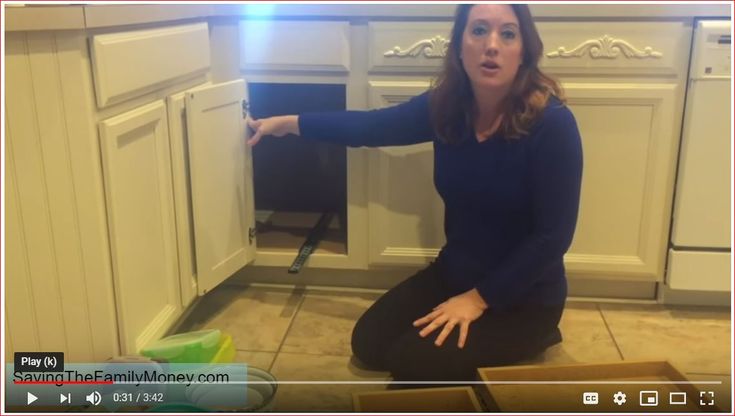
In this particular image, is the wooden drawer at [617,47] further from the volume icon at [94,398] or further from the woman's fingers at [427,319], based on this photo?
the volume icon at [94,398]

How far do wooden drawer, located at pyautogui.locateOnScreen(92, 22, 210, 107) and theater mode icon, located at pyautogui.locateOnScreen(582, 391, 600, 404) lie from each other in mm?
810

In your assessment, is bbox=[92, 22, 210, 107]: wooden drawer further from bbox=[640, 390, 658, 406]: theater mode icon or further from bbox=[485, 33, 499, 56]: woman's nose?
bbox=[640, 390, 658, 406]: theater mode icon

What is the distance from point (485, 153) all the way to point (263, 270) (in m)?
0.66

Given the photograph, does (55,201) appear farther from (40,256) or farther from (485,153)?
(485,153)

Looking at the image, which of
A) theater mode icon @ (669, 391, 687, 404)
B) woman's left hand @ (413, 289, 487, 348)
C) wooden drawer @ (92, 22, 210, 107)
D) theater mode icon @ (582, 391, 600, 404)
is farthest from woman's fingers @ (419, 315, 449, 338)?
wooden drawer @ (92, 22, 210, 107)

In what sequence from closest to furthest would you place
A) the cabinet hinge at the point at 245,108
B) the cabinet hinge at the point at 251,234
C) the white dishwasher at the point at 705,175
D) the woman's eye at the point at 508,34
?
1. the woman's eye at the point at 508,34
2. the white dishwasher at the point at 705,175
3. the cabinet hinge at the point at 245,108
4. the cabinet hinge at the point at 251,234

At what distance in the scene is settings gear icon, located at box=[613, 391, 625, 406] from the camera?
1.08m

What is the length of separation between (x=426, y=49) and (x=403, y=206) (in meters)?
0.32

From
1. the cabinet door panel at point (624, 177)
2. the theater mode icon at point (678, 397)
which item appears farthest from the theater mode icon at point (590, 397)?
the cabinet door panel at point (624, 177)

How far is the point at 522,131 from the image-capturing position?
120cm

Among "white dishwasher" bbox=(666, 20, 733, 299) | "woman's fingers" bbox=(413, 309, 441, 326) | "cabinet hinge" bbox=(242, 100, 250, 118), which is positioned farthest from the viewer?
"cabinet hinge" bbox=(242, 100, 250, 118)

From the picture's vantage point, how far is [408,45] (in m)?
1.42

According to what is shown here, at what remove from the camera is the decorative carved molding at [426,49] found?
4.62 feet

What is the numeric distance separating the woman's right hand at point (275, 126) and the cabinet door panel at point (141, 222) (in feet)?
0.83
